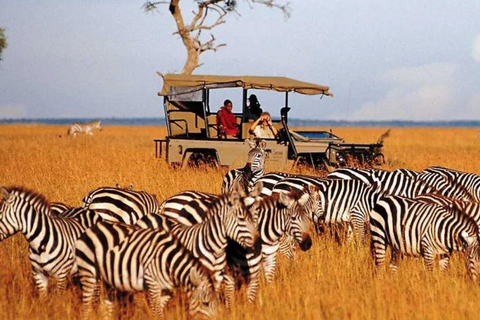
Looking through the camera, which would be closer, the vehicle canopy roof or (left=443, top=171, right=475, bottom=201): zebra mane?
(left=443, top=171, right=475, bottom=201): zebra mane

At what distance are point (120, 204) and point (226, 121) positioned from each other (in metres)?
8.68

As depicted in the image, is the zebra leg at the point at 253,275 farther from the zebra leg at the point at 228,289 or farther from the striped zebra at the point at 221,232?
the striped zebra at the point at 221,232

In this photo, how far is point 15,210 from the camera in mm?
7574

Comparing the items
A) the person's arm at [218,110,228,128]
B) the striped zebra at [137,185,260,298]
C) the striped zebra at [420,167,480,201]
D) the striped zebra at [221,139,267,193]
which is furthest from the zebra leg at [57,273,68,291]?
the person's arm at [218,110,228,128]

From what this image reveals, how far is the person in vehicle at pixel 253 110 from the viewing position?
59.2 ft

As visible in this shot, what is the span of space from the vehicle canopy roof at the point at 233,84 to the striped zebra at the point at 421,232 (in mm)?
8518

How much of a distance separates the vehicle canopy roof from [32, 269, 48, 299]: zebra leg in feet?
33.4

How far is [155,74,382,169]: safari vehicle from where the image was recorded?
16.9 meters

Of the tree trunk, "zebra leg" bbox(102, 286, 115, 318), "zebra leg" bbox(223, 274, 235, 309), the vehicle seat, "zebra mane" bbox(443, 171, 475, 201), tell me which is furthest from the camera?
the tree trunk

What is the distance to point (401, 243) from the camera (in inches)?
348

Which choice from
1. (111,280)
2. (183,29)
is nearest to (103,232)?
(111,280)

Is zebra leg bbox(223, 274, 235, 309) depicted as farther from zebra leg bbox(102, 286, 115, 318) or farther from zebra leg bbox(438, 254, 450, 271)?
zebra leg bbox(438, 254, 450, 271)

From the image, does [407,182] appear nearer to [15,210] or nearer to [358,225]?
[358,225]

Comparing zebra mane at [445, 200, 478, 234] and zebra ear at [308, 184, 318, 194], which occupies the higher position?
zebra mane at [445, 200, 478, 234]
